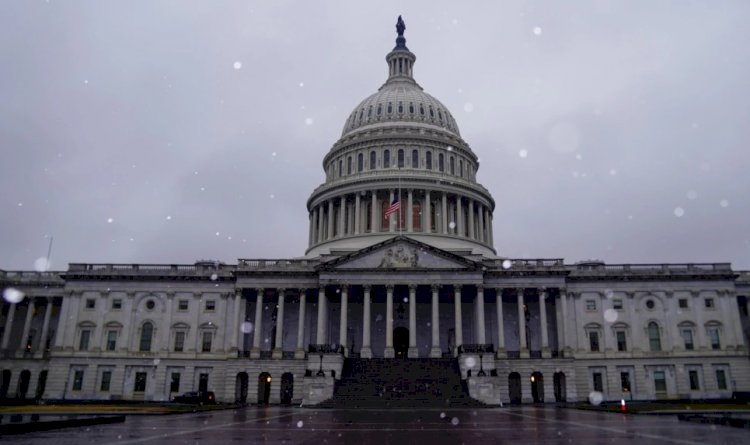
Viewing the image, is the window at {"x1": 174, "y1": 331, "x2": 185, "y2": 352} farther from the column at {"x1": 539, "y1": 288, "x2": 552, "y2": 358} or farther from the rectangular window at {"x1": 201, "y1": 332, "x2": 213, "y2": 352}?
the column at {"x1": 539, "y1": 288, "x2": 552, "y2": 358}

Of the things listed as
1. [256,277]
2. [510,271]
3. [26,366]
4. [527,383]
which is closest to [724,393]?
[527,383]

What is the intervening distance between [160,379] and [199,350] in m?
5.14

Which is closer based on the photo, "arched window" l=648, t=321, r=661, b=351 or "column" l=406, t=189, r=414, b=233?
"arched window" l=648, t=321, r=661, b=351

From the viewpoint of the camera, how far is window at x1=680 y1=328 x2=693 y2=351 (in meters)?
65.4

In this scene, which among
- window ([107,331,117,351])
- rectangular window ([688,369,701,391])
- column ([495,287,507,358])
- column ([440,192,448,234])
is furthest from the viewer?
column ([440,192,448,234])

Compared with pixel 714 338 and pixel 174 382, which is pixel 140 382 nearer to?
pixel 174 382

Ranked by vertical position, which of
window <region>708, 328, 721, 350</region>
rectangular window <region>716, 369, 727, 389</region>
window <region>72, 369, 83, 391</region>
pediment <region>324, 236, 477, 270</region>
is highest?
pediment <region>324, 236, 477, 270</region>

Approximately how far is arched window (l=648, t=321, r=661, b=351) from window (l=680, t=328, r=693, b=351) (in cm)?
272

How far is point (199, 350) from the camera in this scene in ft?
217

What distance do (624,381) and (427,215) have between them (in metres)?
31.8

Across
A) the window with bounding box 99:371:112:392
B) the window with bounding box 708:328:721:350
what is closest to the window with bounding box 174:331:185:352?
the window with bounding box 99:371:112:392

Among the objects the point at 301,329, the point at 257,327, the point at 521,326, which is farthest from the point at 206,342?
the point at 521,326

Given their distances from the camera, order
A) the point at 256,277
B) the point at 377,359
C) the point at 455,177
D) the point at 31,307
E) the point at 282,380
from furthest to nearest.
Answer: the point at 455,177, the point at 31,307, the point at 256,277, the point at 282,380, the point at 377,359

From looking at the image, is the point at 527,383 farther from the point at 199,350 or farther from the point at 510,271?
the point at 199,350
